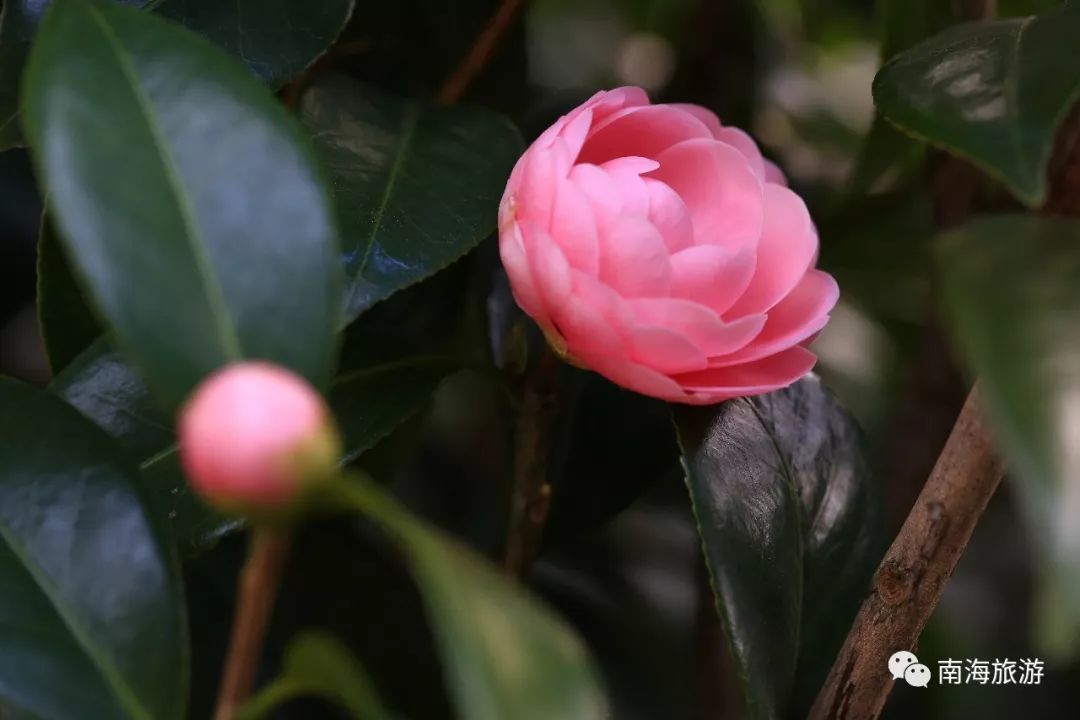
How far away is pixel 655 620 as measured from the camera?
38.3 inches

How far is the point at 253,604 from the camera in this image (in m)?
0.32

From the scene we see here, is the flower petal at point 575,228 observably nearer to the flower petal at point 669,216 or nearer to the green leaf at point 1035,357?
the flower petal at point 669,216

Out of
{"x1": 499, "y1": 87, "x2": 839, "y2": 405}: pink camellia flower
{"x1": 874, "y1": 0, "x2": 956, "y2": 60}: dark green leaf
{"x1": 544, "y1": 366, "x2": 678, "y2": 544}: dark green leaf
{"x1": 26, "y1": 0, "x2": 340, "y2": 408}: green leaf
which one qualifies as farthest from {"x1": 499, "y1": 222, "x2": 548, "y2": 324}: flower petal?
{"x1": 874, "y1": 0, "x2": 956, "y2": 60}: dark green leaf

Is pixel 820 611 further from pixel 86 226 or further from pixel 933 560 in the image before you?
pixel 86 226

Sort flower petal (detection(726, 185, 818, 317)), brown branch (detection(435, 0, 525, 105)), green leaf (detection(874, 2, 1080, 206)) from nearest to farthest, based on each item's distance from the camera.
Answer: green leaf (detection(874, 2, 1080, 206)) → flower petal (detection(726, 185, 818, 317)) → brown branch (detection(435, 0, 525, 105))

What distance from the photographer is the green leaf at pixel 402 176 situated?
48 centimetres

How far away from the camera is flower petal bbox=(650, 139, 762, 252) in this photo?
1.70ft

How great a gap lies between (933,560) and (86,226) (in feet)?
1.12

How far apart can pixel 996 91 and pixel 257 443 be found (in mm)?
319

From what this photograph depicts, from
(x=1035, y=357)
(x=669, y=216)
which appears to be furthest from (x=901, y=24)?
(x=1035, y=357)

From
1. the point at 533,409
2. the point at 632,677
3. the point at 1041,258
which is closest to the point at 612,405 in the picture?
the point at 533,409

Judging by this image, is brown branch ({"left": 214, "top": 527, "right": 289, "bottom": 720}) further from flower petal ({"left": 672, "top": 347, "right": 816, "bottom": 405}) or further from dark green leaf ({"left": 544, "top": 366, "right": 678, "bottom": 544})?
dark green leaf ({"left": 544, "top": 366, "right": 678, "bottom": 544})

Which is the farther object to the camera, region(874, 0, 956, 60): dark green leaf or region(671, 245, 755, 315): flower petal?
region(874, 0, 956, 60): dark green leaf

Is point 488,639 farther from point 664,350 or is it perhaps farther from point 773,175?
point 773,175
